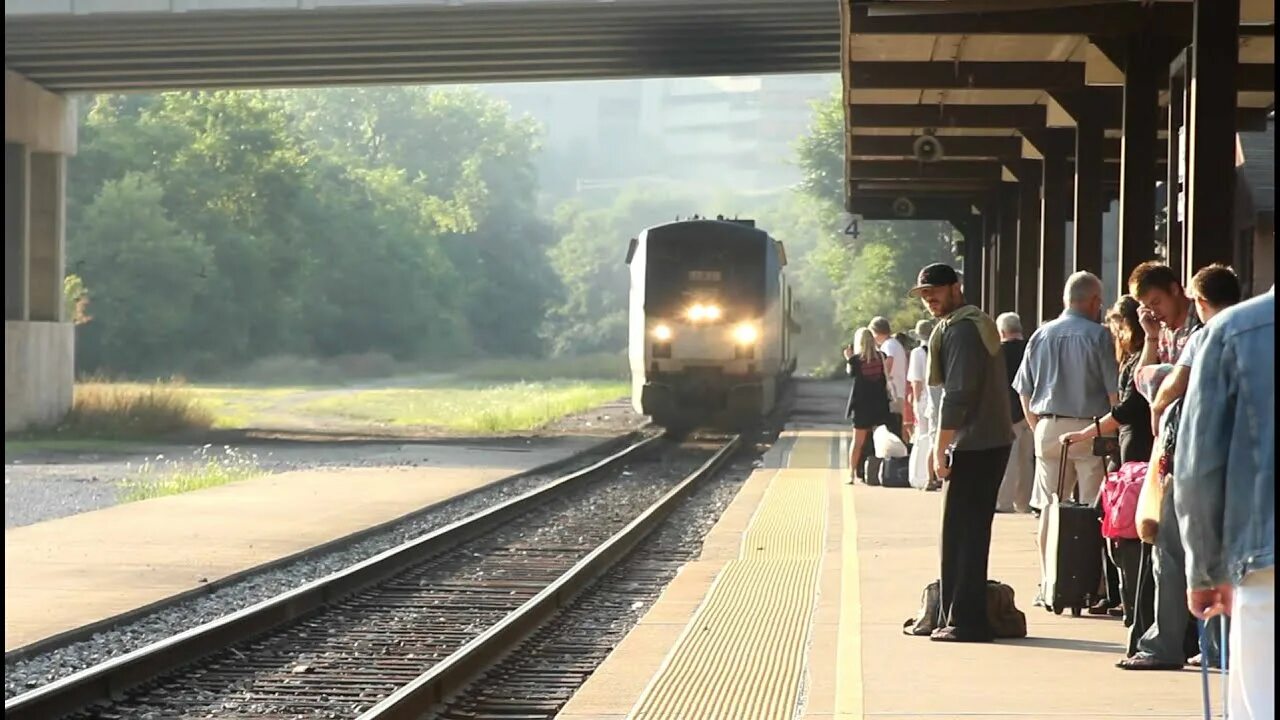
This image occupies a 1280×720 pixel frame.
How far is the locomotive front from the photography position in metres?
31.9

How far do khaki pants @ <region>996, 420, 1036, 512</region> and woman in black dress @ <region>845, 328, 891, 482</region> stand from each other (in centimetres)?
332

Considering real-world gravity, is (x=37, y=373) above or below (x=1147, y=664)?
above

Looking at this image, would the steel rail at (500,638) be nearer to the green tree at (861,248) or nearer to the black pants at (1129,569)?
the black pants at (1129,569)

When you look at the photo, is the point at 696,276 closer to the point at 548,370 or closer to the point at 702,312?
the point at 702,312

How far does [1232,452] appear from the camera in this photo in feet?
14.8

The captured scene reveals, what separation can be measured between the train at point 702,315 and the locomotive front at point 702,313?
0.02 meters

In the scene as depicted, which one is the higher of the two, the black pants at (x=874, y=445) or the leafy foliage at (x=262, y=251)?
the leafy foliage at (x=262, y=251)

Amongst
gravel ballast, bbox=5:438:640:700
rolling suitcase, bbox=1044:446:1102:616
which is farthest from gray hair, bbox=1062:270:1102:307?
gravel ballast, bbox=5:438:640:700

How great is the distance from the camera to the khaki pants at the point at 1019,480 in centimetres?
1608

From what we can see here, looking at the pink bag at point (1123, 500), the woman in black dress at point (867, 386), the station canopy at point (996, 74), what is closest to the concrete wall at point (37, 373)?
the station canopy at point (996, 74)

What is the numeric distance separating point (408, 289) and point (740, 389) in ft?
192

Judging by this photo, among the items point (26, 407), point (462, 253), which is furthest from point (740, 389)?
point (462, 253)

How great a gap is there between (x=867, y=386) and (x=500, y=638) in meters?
9.64

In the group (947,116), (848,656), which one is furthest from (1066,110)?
(848,656)
